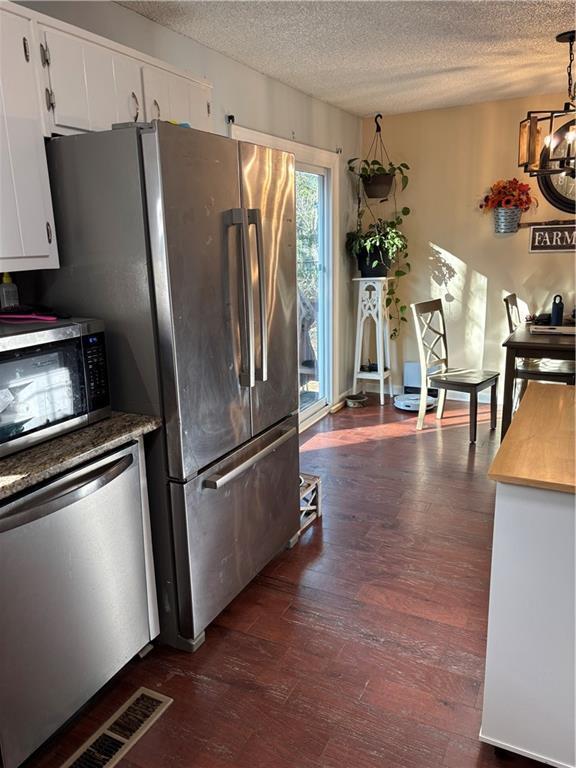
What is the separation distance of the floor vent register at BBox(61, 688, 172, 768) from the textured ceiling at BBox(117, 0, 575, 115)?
276cm

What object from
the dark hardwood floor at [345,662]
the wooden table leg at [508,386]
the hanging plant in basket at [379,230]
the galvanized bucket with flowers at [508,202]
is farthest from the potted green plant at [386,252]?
the dark hardwood floor at [345,662]

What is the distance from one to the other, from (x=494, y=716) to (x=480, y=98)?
4422 millimetres

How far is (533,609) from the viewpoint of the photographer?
1502 millimetres

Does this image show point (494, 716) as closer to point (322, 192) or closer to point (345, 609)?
point (345, 609)

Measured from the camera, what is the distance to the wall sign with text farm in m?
4.62

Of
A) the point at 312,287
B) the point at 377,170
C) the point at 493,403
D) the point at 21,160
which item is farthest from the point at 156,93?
the point at 493,403

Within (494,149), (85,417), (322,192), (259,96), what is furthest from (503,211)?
(85,417)

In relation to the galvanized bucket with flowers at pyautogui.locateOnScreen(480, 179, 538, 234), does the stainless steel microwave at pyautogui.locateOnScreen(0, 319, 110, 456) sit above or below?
below

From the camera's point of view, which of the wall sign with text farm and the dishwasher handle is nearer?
the dishwasher handle

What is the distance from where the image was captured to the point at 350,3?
248 cm

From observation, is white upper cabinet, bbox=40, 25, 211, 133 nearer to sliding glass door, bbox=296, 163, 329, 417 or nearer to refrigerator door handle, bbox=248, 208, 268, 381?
refrigerator door handle, bbox=248, 208, 268, 381

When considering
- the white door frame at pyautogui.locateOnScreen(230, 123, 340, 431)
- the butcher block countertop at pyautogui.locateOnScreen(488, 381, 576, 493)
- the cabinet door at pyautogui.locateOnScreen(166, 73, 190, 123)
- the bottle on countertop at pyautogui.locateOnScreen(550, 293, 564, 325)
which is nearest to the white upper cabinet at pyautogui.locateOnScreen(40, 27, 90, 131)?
the cabinet door at pyautogui.locateOnScreen(166, 73, 190, 123)

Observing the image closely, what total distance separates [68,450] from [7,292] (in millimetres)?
675

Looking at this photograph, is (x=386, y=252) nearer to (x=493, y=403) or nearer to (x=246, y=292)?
(x=493, y=403)
